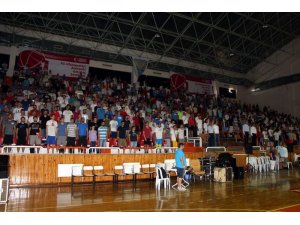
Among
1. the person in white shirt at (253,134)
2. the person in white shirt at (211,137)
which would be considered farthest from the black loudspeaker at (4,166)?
the person in white shirt at (253,134)

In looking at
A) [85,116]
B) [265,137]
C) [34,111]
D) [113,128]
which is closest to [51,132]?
[34,111]

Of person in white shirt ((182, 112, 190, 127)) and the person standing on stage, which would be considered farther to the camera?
person in white shirt ((182, 112, 190, 127))

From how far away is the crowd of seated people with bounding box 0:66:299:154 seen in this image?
11078mm

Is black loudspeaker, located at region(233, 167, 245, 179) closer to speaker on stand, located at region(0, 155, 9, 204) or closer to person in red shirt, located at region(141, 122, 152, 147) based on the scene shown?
person in red shirt, located at region(141, 122, 152, 147)

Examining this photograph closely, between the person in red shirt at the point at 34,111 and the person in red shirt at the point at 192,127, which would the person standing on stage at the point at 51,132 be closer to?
the person in red shirt at the point at 34,111

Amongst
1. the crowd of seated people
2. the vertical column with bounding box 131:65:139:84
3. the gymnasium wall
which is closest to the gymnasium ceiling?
the vertical column with bounding box 131:65:139:84

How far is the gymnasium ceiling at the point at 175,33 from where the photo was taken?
57.7 feet

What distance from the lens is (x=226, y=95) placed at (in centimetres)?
2914

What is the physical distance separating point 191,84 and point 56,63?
12162mm

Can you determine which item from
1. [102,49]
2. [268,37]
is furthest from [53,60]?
[268,37]

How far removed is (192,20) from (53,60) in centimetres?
996

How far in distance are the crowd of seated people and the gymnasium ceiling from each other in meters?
2.94

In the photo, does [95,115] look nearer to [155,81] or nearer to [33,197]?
[33,197]

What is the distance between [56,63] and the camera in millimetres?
18969
